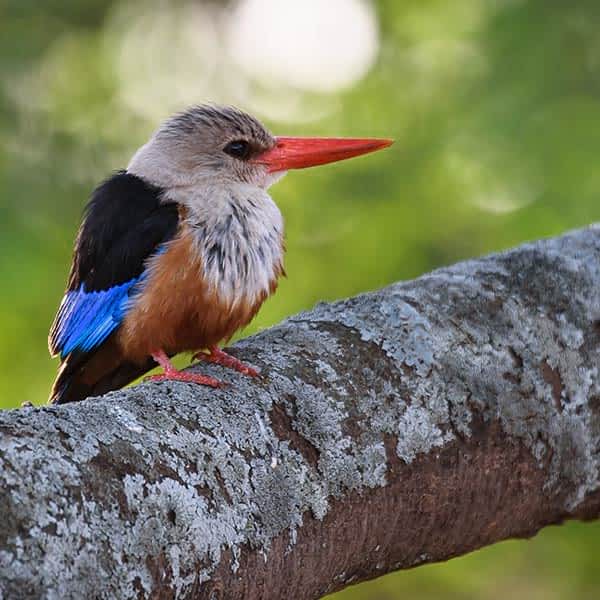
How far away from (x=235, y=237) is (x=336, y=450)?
1.10m

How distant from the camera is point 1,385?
Answer: 4.02 m

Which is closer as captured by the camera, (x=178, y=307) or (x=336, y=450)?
(x=336, y=450)

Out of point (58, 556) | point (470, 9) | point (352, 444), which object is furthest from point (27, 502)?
point (470, 9)

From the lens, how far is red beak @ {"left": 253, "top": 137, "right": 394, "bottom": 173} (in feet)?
10.8

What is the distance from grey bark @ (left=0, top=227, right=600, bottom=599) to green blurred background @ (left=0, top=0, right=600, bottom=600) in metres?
1.65

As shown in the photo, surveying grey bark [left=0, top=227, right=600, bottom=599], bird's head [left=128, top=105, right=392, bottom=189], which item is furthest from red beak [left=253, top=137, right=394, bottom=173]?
grey bark [left=0, top=227, right=600, bottom=599]

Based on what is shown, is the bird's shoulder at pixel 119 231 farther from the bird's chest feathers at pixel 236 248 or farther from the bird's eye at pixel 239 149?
the bird's eye at pixel 239 149

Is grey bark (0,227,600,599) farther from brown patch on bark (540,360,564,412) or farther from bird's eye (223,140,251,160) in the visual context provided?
bird's eye (223,140,251,160)

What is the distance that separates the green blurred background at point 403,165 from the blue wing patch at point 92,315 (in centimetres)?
104

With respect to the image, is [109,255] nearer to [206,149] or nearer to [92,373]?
[92,373]

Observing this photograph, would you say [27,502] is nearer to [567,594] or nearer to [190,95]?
[567,594]

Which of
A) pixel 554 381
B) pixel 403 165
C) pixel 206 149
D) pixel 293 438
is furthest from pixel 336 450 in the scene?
pixel 403 165

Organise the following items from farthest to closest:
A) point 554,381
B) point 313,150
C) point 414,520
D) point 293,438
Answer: point 313,150 < point 554,381 < point 414,520 < point 293,438

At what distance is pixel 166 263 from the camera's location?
270cm
